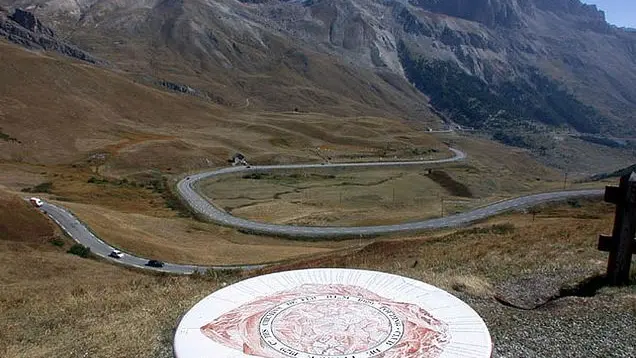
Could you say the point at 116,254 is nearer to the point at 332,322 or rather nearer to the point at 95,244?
the point at 95,244

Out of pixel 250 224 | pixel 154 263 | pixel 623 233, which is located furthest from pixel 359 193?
pixel 623 233

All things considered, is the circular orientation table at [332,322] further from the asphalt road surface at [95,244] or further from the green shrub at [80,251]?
the green shrub at [80,251]

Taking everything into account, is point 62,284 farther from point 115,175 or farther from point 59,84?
point 59,84

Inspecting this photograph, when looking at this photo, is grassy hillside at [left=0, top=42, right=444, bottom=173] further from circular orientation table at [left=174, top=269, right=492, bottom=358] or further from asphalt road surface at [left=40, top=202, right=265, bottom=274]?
circular orientation table at [left=174, top=269, right=492, bottom=358]

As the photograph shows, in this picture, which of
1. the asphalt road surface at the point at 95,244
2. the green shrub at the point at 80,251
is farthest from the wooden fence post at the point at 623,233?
the green shrub at the point at 80,251

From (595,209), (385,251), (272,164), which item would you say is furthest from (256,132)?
(385,251)

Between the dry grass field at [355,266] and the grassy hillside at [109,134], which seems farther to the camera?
the grassy hillside at [109,134]
